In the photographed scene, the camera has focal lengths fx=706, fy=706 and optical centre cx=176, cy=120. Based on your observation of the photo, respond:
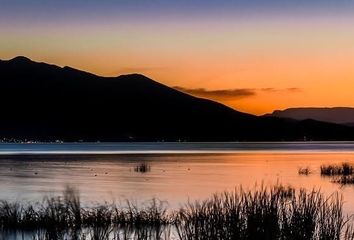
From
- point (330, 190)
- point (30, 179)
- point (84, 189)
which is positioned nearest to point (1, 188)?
point (84, 189)

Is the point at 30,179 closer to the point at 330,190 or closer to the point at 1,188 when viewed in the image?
the point at 1,188

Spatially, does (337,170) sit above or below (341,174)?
above

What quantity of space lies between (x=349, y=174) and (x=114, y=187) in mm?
16147

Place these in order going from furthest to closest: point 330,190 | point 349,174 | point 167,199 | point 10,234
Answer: point 349,174
point 330,190
point 167,199
point 10,234

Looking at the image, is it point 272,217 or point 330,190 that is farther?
point 330,190

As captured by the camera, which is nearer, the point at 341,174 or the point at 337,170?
the point at 341,174

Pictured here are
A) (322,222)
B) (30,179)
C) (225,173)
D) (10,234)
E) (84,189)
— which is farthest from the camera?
(225,173)

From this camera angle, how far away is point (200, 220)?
14.4 m

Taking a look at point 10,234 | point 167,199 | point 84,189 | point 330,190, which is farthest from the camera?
point 84,189

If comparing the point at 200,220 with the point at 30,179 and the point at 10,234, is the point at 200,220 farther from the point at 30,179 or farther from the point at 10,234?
the point at 30,179

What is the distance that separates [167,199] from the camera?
36.4 meters

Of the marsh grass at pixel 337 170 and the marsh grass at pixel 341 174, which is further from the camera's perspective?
the marsh grass at pixel 337 170

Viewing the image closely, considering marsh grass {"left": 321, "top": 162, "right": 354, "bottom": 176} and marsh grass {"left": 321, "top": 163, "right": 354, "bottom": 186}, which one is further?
marsh grass {"left": 321, "top": 162, "right": 354, "bottom": 176}

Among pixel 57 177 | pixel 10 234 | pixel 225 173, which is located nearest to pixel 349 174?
pixel 225 173
